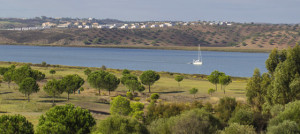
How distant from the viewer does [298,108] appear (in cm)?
2866

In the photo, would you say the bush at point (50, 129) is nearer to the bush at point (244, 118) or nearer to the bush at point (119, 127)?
the bush at point (119, 127)

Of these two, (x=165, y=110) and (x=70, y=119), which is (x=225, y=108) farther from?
(x=70, y=119)

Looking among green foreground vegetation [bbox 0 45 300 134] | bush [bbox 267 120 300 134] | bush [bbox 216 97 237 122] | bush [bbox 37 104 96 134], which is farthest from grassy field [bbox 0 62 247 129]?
bush [bbox 267 120 300 134]

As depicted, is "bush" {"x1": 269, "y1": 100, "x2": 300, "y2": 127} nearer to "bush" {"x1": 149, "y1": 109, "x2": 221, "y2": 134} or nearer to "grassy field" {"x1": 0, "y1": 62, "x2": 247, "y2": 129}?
"bush" {"x1": 149, "y1": 109, "x2": 221, "y2": 134}

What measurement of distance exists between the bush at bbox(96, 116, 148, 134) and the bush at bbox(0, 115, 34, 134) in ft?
16.6

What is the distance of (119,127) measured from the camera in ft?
83.9

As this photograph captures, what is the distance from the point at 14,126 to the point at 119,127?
707 centimetres

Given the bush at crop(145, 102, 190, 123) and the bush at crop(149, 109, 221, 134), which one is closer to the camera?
the bush at crop(149, 109, 221, 134)

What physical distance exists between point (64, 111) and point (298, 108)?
1827cm

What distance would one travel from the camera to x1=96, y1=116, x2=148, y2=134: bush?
25.3 metres

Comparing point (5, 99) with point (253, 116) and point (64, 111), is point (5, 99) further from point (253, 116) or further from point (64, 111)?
point (253, 116)

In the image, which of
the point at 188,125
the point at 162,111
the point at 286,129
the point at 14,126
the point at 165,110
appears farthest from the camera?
the point at 162,111

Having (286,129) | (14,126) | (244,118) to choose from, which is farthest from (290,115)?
(14,126)

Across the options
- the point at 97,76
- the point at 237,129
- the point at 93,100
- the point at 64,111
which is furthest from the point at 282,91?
the point at 97,76
